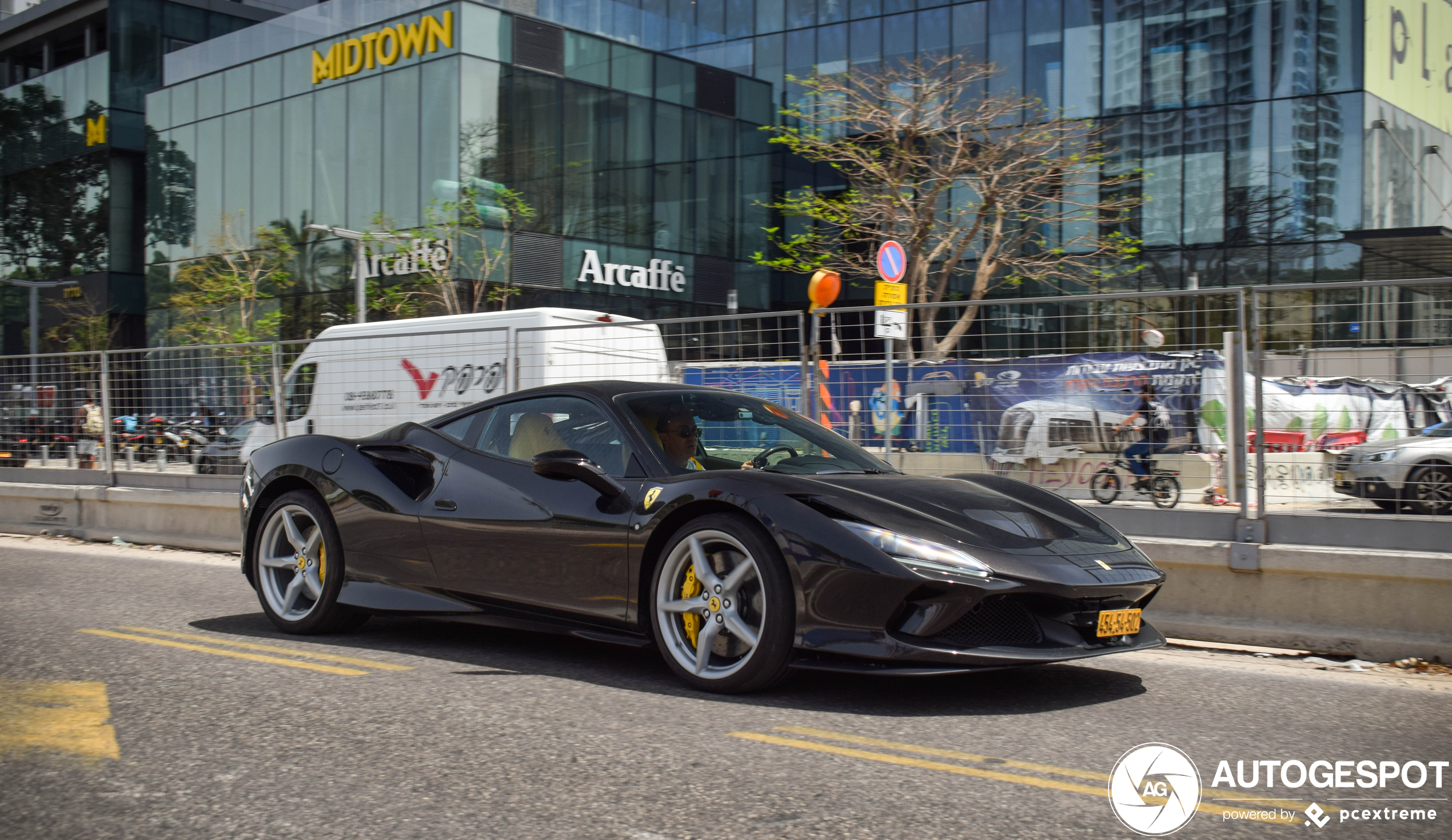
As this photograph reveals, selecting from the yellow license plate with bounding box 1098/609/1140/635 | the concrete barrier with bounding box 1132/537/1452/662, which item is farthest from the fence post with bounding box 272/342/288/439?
Answer: the yellow license plate with bounding box 1098/609/1140/635

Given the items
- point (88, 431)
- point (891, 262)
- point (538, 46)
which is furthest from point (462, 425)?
point (538, 46)

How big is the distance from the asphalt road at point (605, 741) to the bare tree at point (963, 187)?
1769cm

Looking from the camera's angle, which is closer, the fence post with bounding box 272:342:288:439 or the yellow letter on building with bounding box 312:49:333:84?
the fence post with bounding box 272:342:288:439

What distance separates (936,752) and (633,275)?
30.8 m

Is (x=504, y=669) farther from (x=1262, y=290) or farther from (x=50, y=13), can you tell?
(x=50, y=13)

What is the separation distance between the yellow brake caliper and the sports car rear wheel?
2.17 m

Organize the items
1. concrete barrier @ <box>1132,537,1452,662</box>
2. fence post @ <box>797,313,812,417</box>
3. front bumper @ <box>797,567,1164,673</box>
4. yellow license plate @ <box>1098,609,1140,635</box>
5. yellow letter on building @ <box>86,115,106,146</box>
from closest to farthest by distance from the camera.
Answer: front bumper @ <box>797,567,1164,673</box>
yellow license plate @ <box>1098,609,1140,635</box>
concrete barrier @ <box>1132,537,1452,662</box>
fence post @ <box>797,313,812,417</box>
yellow letter on building @ <box>86,115,106,146</box>

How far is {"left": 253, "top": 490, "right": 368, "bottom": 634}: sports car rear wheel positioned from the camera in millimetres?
6148

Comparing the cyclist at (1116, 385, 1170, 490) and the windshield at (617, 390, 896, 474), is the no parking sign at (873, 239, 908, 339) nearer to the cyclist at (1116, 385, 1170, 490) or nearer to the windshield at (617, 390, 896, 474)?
the cyclist at (1116, 385, 1170, 490)

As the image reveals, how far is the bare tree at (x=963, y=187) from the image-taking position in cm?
2411

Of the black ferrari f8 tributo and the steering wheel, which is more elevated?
the steering wheel

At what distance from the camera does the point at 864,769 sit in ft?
12.1

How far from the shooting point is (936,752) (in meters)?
3.88

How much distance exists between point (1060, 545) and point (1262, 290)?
2.62 m
